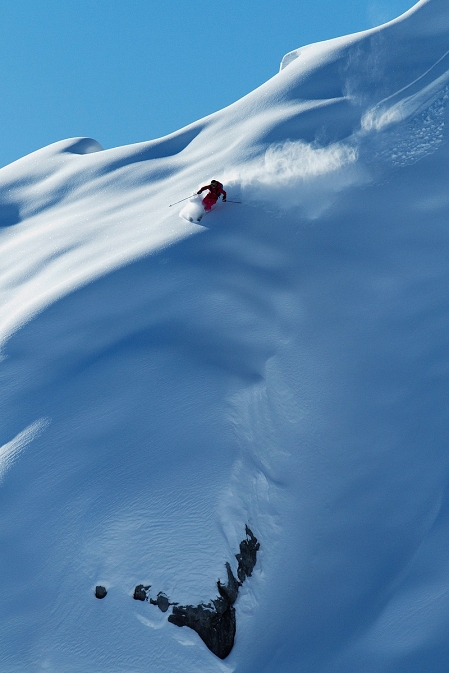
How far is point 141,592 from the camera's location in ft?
20.1

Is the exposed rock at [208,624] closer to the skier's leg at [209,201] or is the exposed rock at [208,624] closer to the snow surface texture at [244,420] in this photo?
the snow surface texture at [244,420]

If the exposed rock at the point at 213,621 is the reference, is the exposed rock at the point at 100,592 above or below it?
above

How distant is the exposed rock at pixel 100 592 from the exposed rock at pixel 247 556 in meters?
1.25

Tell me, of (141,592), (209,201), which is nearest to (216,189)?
(209,201)

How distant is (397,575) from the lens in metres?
6.55

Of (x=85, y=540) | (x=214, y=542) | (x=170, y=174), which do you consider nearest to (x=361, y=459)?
(x=214, y=542)

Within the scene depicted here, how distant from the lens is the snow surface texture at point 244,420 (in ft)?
20.1

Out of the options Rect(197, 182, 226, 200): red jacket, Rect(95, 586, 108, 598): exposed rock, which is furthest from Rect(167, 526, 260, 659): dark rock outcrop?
Rect(197, 182, 226, 200): red jacket

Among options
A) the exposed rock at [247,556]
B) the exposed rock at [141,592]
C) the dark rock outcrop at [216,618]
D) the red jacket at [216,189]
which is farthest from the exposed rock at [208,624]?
the red jacket at [216,189]

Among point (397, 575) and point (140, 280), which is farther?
point (140, 280)

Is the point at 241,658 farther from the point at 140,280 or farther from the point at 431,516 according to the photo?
the point at 140,280

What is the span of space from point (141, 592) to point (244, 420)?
7.08ft

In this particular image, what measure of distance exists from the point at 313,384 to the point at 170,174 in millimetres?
7414

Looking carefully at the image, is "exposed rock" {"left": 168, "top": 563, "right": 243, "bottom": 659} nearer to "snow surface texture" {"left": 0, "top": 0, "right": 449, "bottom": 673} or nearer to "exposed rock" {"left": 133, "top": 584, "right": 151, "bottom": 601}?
"snow surface texture" {"left": 0, "top": 0, "right": 449, "bottom": 673}
